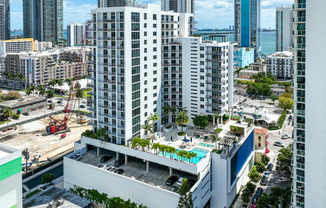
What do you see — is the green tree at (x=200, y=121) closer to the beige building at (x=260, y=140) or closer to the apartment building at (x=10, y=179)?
the beige building at (x=260, y=140)

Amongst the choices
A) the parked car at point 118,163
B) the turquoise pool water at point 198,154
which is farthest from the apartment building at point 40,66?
the turquoise pool water at point 198,154

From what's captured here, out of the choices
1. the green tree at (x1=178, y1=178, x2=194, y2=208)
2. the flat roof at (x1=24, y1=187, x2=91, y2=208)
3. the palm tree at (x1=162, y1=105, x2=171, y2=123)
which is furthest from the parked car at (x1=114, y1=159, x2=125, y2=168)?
the palm tree at (x1=162, y1=105, x2=171, y2=123)

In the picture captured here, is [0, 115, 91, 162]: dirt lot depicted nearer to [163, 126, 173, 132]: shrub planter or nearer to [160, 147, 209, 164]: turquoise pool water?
[163, 126, 173, 132]: shrub planter

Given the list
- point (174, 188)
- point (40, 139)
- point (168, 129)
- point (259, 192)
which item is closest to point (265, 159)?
point (259, 192)

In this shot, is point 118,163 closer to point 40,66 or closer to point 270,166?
point 270,166
